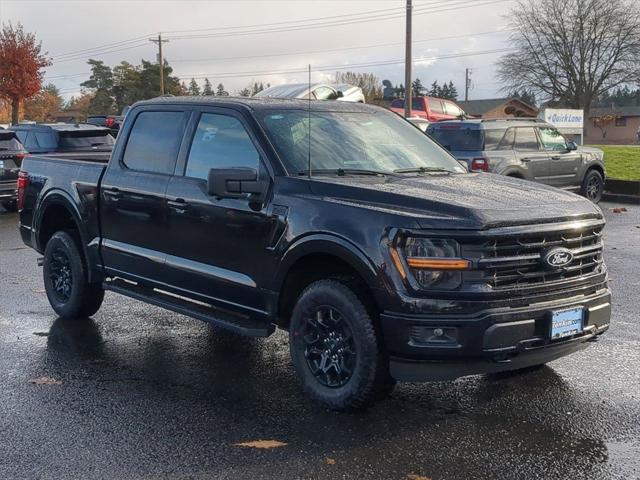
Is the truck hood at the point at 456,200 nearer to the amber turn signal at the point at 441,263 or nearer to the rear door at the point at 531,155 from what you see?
the amber turn signal at the point at 441,263

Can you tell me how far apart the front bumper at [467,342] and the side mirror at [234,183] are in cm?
129

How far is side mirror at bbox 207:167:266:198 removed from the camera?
503 cm

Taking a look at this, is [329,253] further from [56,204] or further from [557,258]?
[56,204]

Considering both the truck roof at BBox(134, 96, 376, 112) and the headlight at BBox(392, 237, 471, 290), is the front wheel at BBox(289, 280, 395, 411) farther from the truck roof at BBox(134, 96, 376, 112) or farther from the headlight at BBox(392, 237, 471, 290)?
the truck roof at BBox(134, 96, 376, 112)

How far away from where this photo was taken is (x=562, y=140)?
15555 mm

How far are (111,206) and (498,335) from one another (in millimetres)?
3577

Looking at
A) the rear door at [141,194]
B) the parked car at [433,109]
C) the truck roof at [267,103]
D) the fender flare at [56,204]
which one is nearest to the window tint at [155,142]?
the rear door at [141,194]

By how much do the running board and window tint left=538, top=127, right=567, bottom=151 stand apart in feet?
34.5

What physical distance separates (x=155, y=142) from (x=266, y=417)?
2.60 metres

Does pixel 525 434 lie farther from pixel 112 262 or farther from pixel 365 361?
pixel 112 262

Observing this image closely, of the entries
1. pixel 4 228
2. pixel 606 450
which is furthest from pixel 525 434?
pixel 4 228

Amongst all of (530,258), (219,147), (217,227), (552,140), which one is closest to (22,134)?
(552,140)

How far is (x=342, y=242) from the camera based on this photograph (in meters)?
4.63

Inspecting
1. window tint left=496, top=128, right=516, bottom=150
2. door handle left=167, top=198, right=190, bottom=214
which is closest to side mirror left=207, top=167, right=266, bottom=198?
door handle left=167, top=198, right=190, bottom=214
